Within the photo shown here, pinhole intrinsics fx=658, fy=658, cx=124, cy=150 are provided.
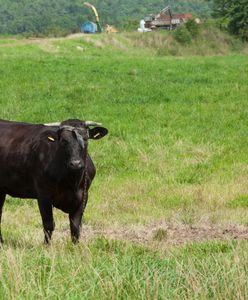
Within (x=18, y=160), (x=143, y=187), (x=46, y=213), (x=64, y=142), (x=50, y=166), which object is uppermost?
(x=64, y=142)

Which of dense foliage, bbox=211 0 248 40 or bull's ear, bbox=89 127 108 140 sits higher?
bull's ear, bbox=89 127 108 140

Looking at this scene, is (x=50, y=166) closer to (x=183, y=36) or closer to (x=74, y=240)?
(x=74, y=240)

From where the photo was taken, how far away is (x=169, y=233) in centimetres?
864

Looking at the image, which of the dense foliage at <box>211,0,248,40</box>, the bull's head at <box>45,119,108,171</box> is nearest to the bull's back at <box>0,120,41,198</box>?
the bull's head at <box>45,119,108,171</box>

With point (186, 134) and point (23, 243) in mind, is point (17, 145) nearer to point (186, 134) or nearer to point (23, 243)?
point (23, 243)

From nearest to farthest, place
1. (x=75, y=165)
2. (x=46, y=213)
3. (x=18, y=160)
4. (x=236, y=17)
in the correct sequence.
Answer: (x=75, y=165) < (x=46, y=213) < (x=18, y=160) < (x=236, y=17)

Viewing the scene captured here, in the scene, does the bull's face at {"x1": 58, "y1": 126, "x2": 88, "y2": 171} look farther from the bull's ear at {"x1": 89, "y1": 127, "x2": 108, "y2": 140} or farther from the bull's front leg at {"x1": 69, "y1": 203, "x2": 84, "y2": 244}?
the bull's front leg at {"x1": 69, "y1": 203, "x2": 84, "y2": 244}

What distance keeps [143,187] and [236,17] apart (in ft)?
151

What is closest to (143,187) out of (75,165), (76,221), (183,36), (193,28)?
(76,221)

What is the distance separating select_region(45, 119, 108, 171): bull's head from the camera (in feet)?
24.1

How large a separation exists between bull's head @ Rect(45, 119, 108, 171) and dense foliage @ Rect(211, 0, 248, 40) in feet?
154

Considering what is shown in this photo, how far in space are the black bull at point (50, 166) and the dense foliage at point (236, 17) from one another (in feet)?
153

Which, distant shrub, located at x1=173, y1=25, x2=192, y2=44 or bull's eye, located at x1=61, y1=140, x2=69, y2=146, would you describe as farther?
distant shrub, located at x1=173, y1=25, x2=192, y2=44

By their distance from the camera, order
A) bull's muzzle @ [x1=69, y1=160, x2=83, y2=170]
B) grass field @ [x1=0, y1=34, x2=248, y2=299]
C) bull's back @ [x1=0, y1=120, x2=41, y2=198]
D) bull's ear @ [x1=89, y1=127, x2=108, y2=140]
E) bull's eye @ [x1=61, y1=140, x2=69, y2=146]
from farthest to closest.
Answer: bull's back @ [x1=0, y1=120, x2=41, y2=198] < bull's ear @ [x1=89, y1=127, x2=108, y2=140] < bull's eye @ [x1=61, y1=140, x2=69, y2=146] < bull's muzzle @ [x1=69, y1=160, x2=83, y2=170] < grass field @ [x1=0, y1=34, x2=248, y2=299]
